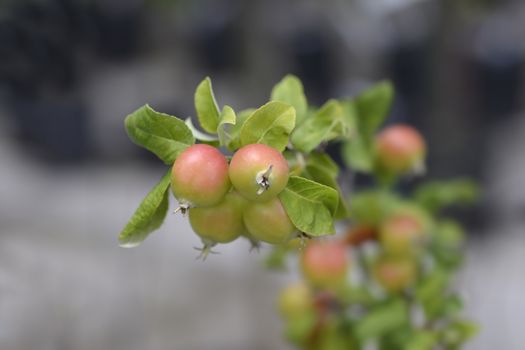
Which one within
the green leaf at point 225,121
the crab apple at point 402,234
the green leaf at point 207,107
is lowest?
the crab apple at point 402,234

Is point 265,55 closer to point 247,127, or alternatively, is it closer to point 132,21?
point 132,21

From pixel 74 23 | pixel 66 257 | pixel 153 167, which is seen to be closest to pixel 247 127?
pixel 74 23

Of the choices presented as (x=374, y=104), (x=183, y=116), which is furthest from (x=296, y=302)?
(x=183, y=116)

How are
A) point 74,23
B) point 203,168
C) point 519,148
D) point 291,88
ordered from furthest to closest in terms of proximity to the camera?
point 519,148 → point 74,23 → point 291,88 → point 203,168

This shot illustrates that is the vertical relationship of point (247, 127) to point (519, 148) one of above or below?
below

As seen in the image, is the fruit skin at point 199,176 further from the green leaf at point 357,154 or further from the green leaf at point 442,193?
the green leaf at point 442,193

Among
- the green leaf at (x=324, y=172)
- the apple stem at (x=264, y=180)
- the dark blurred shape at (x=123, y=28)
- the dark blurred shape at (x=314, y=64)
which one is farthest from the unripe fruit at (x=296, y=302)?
the dark blurred shape at (x=314, y=64)
